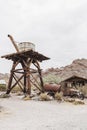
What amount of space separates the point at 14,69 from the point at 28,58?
7.65 feet

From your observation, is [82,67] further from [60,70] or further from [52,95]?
[52,95]

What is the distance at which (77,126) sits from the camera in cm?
1227

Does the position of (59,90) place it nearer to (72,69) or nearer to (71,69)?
(72,69)

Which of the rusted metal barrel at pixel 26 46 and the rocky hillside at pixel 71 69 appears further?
the rocky hillside at pixel 71 69

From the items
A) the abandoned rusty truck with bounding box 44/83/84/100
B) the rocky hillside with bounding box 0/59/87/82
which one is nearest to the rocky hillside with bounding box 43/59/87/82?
the rocky hillside with bounding box 0/59/87/82

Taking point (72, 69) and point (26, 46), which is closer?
point (26, 46)

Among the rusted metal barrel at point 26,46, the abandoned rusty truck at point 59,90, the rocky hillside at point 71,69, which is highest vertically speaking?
the rocky hillside at point 71,69

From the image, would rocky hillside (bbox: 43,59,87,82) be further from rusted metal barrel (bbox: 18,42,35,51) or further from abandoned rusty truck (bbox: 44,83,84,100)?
rusted metal barrel (bbox: 18,42,35,51)

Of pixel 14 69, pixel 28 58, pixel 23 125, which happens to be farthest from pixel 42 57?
pixel 23 125

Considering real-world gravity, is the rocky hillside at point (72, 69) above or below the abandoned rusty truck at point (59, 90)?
above

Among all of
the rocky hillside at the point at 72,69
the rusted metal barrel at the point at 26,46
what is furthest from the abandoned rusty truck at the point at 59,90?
the rocky hillside at the point at 72,69

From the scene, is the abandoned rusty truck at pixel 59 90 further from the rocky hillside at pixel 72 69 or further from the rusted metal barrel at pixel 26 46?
the rocky hillside at pixel 72 69

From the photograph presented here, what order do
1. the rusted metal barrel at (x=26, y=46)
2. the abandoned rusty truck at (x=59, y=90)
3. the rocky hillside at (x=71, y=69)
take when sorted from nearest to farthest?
1. the rusted metal barrel at (x=26, y=46)
2. the abandoned rusty truck at (x=59, y=90)
3. the rocky hillside at (x=71, y=69)

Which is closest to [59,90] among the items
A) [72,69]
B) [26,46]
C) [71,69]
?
[26,46]
